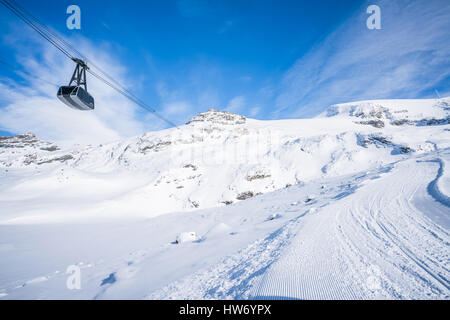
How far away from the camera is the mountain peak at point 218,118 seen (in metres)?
60.1

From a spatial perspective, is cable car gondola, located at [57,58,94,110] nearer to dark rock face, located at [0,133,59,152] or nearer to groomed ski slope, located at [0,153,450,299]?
groomed ski slope, located at [0,153,450,299]

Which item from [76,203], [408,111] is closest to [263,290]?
[76,203]

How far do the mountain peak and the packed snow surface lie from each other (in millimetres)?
32543

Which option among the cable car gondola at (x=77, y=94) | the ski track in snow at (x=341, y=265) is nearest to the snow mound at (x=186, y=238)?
the ski track in snow at (x=341, y=265)

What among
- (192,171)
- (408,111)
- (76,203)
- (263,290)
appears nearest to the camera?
(263,290)

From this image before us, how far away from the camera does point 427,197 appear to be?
213 inches

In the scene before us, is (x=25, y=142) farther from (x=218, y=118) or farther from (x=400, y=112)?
(x=400, y=112)

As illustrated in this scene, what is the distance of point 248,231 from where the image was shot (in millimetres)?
6301

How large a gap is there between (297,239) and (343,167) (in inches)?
1086

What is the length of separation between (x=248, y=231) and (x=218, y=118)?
2297 inches

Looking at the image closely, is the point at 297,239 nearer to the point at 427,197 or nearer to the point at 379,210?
the point at 379,210

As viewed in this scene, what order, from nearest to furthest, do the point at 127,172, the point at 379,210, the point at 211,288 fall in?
the point at 211,288 → the point at 379,210 → the point at 127,172

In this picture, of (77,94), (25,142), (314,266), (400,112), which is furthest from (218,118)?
(25,142)

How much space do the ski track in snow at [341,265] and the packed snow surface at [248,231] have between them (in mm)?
22
